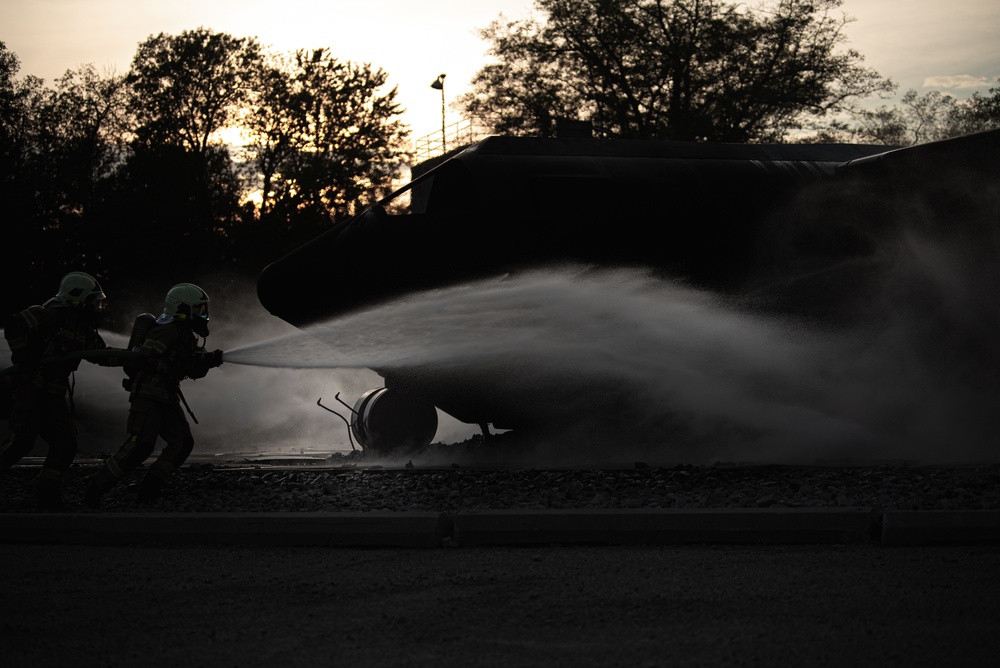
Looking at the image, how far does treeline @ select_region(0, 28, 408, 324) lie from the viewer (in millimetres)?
38156

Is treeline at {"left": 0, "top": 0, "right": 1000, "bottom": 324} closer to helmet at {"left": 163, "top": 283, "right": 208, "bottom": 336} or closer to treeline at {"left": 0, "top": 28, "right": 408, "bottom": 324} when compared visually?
treeline at {"left": 0, "top": 28, "right": 408, "bottom": 324}

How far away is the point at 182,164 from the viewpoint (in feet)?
135

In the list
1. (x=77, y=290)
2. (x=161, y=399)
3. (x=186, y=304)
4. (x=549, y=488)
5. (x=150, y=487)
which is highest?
(x=77, y=290)

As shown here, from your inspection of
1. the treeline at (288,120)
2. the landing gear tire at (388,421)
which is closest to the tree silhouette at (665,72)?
the treeline at (288,120)

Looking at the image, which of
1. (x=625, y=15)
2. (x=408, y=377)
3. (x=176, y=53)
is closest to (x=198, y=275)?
(x=176, y=53)

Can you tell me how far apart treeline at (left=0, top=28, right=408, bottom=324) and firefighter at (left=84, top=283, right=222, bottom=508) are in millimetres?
30041

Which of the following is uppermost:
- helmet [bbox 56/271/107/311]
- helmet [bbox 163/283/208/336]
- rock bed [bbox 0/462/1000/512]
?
helmet [bbox 56/271/107/311]

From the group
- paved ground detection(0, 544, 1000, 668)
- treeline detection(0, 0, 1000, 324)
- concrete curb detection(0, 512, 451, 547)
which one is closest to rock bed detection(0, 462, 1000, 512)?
concrete curb detection(0, 512, 451, 547)

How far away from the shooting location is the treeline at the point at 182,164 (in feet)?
125

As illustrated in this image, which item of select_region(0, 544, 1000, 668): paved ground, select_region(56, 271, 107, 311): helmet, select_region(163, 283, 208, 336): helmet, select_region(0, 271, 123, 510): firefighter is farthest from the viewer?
select_region(56, 271, 107, 311): helmet

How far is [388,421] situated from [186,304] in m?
3.70

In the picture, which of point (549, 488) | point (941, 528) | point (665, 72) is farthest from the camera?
point (665, 72)

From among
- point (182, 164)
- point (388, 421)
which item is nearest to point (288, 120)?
point (182, 164)

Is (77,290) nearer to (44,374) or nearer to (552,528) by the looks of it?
(44,374)
